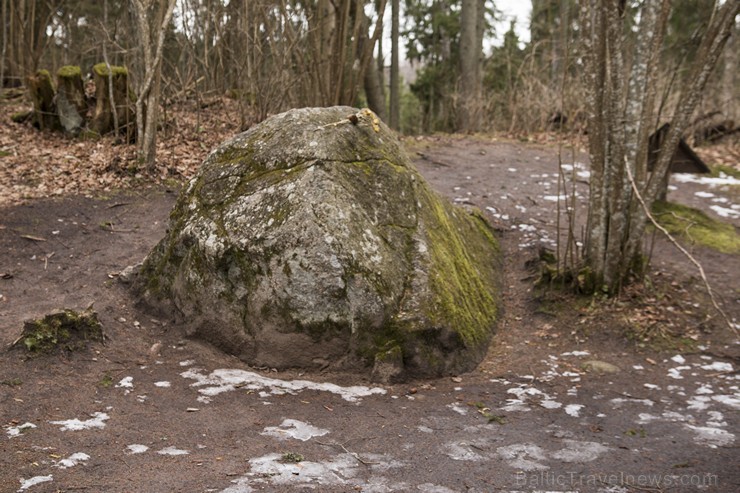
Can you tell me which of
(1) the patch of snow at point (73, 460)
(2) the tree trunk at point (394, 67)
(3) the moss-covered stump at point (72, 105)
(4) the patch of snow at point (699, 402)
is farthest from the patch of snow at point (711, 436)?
(2) the tree trunk at point (394, 67)

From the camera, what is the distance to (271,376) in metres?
5.05

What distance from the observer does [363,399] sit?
4.74 metres

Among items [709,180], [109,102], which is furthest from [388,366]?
[709,180]

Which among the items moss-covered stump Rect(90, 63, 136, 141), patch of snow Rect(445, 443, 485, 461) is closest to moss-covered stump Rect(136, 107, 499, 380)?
patch of snow Rect(445, 443, 485, 461)

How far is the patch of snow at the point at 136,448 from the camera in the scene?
3658 mm

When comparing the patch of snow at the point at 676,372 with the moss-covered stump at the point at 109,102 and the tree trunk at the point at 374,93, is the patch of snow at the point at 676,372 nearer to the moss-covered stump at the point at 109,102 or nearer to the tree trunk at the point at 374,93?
the moss-covered stump at the point at 109,102

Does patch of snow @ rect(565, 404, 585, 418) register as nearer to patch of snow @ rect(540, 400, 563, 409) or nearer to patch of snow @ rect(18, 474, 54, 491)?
patch of snow @ rect(540, 400, 563, 409)

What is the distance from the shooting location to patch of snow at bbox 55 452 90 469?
11.1 ft

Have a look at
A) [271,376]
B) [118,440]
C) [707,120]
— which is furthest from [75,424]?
[707,120]

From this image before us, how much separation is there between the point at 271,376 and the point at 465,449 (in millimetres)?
1745

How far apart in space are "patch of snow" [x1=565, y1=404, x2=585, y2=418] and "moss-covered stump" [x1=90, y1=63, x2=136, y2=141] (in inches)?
318

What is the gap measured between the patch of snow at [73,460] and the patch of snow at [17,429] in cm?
45

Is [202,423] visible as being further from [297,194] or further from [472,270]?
[472,270]

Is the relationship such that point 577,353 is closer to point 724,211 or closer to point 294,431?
point 294,431
